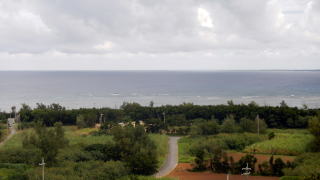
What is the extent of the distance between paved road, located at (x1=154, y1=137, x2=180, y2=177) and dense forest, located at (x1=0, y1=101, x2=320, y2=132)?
835 centimetres

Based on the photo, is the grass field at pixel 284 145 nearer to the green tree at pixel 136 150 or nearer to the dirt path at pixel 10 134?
the green tree at pixel 136 150

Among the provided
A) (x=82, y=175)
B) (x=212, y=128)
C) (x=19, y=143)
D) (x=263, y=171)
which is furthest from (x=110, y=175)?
(x=212, y=128)

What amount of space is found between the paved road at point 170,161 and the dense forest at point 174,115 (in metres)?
8.35

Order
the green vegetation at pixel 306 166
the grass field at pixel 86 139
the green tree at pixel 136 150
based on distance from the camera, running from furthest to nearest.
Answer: the grass field at pixel 86 139 < the green tree at pixel 136 150 < the green vegetation at pixel 306 166

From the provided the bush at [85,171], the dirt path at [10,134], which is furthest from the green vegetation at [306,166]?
the dirt path at [10,134]

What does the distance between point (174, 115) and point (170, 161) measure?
60.4 feet

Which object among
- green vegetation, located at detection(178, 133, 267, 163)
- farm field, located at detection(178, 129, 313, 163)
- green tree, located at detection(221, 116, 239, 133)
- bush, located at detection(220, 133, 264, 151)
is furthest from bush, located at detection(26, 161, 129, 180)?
green tree, located at detection(221, 116, 239, 133)

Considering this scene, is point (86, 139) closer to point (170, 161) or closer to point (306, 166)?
point (170, 161)

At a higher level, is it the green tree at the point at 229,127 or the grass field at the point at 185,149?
the green tree at the point at 229,127

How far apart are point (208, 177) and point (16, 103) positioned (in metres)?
72.8

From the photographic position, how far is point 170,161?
32.6m

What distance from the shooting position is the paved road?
96.5 ft

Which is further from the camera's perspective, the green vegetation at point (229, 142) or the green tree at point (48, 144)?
the green vegetation at point (229, 142)

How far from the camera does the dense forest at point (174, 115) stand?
154ft
